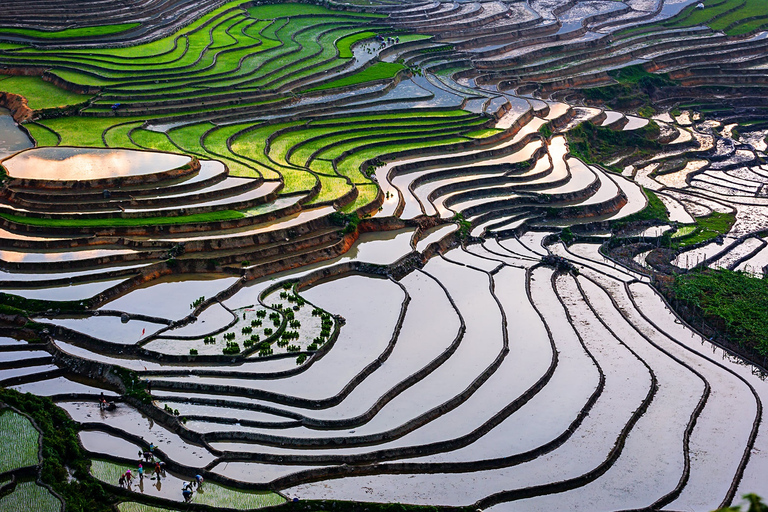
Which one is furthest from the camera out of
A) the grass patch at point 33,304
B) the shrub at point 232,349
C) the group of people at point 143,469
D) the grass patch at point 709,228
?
the grass patch at point 709,228

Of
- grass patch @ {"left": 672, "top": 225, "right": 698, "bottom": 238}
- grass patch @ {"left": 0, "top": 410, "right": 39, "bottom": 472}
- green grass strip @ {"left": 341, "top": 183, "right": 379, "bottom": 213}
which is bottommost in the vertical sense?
grass patch @ {"left": 672, "top": 225, "right": 698, "bottom": 238}

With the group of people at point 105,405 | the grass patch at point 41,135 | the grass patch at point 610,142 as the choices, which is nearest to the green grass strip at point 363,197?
the grass patch at point 41,135

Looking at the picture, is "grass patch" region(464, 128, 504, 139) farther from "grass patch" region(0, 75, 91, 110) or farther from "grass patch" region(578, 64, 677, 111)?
"grass patch" region(0, 75, 91, 110)

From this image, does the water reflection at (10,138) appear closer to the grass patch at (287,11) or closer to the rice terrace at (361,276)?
the rice terrace at (361,276)

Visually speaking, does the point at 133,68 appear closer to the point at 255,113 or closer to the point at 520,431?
the point at 255,113

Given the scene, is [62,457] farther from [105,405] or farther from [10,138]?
[10,138]

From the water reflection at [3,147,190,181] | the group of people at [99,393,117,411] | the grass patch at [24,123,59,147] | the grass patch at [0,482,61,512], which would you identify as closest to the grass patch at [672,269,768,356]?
the group of people at [99,393,117,411]
